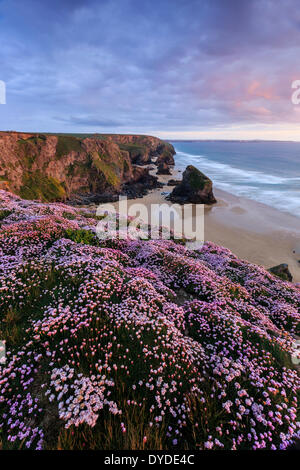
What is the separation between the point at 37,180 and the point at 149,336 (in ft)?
204

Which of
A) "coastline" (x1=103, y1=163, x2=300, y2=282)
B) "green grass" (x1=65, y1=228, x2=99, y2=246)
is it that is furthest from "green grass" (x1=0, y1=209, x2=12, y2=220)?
"coastline" (x1=103, y1=163, x2=300, y2=282)

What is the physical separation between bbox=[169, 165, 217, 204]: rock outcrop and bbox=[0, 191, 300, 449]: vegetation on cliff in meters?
50.5

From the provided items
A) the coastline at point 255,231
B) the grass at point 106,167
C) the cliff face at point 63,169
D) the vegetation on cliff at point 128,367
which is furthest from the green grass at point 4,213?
the grass at point 106,167

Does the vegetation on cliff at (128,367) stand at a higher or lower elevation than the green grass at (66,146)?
lower

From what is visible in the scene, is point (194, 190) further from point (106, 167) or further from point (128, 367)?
point (128, 367)

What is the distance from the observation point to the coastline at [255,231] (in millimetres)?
27709

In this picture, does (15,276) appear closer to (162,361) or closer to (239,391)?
(162,361)

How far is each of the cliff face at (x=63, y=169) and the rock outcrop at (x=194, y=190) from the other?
19.1m

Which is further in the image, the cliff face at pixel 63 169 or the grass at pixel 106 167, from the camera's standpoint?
the grass at pixel 106 167

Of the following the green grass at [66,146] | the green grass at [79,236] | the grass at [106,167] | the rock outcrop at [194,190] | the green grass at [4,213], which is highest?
the green grass at [66,146]

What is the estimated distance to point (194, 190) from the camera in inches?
2229

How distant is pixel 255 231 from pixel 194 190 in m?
24.3

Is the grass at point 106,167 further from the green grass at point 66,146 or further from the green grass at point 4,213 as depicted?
the green grass at point 4,213

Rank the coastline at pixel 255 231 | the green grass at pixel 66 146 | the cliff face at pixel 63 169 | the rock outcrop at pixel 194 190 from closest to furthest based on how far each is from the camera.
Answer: the coastline at pixel 255 231, the cliff face at pixel 63 169, the rock outcrop at pixel 194 190, the green grass at pixel 66 146
